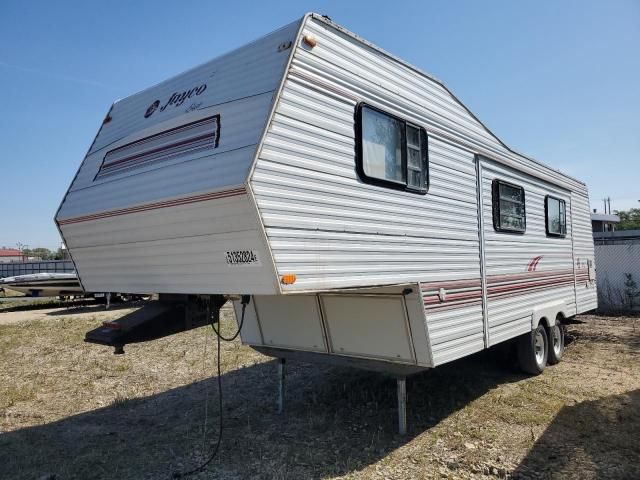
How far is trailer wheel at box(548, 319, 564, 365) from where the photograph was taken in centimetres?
759

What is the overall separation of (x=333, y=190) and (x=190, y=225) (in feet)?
3.47

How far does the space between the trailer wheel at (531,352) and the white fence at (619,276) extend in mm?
8554

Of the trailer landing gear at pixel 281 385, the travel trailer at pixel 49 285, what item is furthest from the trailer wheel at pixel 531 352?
the travel trailer at pixel 49 285

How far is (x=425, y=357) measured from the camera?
456 centimetres

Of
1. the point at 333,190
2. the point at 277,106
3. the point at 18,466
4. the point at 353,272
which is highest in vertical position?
the point at 277,106

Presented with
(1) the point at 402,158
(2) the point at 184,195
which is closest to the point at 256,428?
(2) the point at 184,195

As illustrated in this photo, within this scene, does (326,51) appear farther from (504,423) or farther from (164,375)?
(164,375)

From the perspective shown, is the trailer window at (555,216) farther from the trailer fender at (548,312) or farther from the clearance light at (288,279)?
the clearance light at (288,279)

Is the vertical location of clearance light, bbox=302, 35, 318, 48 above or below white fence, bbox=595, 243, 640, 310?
above

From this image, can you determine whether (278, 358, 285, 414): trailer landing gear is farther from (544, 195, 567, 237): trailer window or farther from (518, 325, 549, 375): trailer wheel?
(544, 195, 567, 237): trailer window

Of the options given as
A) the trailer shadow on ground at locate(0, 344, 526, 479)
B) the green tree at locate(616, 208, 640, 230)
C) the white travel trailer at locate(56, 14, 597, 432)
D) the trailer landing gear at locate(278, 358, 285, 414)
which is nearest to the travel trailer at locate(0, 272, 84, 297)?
the trailer shadow on ground at locate(0, 344, 526, 479)

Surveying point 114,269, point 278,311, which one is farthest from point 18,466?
point 278,311

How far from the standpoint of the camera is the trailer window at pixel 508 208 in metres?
5.99

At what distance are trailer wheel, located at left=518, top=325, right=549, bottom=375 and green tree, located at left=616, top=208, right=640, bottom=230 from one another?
3848 centimetres
